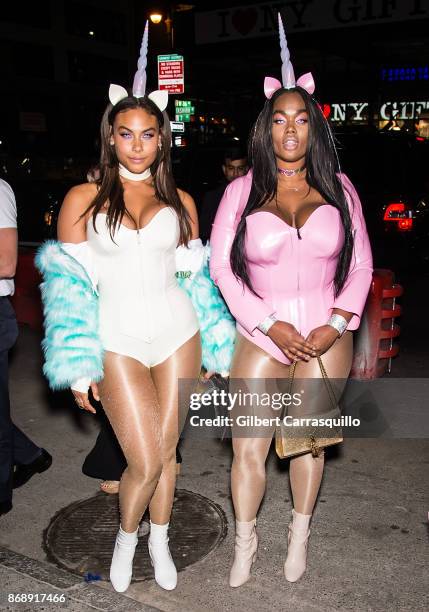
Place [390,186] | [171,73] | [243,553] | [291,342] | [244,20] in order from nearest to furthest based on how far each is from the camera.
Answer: [291,342] < [243,553] < [390,186] < [244,20] < [171,73]

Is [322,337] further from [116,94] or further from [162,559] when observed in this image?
[116,94]

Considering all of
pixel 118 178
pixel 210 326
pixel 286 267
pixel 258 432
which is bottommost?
pixel 258 432

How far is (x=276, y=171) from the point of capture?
2.91 metres

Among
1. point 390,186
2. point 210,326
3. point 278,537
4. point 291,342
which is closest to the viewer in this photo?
point 291,342

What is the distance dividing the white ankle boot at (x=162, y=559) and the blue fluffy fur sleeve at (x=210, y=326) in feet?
2.64

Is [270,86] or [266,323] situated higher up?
[270,86]

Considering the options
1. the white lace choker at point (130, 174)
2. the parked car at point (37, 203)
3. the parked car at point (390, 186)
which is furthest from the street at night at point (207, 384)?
the parked car at point (37, 203)

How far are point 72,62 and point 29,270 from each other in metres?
32.0

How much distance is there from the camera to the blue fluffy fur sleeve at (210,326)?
10.3ft

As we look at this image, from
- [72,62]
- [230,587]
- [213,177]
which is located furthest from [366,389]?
[72,62]

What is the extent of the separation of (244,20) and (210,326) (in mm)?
10371

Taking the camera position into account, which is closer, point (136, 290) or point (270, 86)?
point (136, 290)

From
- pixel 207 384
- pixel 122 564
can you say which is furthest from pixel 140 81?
pixel 122 564

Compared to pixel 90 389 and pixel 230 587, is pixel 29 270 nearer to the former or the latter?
pixel 90 389
